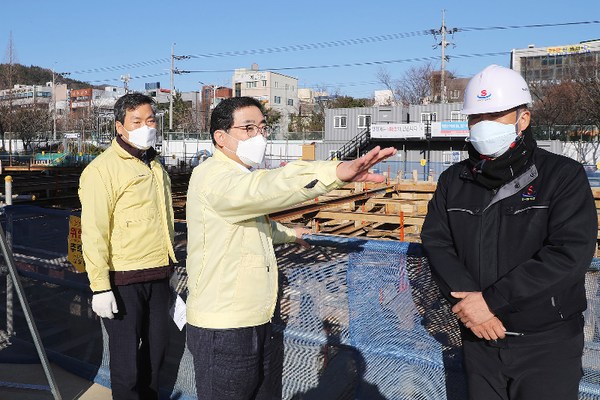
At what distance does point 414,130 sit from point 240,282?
37.3 m

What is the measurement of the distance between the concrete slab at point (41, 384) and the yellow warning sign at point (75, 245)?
3.17 feet

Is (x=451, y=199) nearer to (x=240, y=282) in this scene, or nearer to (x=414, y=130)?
(x=240, y=282)

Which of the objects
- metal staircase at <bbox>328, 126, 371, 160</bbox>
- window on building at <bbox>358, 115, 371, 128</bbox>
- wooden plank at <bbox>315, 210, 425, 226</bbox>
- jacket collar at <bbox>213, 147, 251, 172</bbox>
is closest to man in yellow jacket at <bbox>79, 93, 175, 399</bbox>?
jacket collar at <bbox>213, 147, 251, 172</bbox>

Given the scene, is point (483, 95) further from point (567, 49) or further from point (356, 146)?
point (567, 49)

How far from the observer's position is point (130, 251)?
3.12 meters

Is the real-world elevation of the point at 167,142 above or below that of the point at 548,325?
above

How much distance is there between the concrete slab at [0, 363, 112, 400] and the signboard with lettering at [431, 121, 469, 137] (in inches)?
1382

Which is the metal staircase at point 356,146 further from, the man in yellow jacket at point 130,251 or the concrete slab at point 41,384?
the man in yellow jacket at point 130,251

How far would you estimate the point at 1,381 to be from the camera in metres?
4.10

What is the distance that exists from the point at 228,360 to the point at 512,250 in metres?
1.35

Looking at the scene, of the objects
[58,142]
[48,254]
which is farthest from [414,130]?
[58,142]

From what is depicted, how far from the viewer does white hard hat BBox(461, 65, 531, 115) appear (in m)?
2.19

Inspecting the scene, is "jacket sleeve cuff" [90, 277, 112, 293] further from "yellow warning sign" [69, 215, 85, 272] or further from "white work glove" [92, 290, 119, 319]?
"yellow warning sign" [69, 215, 85, 272]

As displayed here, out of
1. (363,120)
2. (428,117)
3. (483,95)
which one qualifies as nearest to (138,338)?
(483,95)
